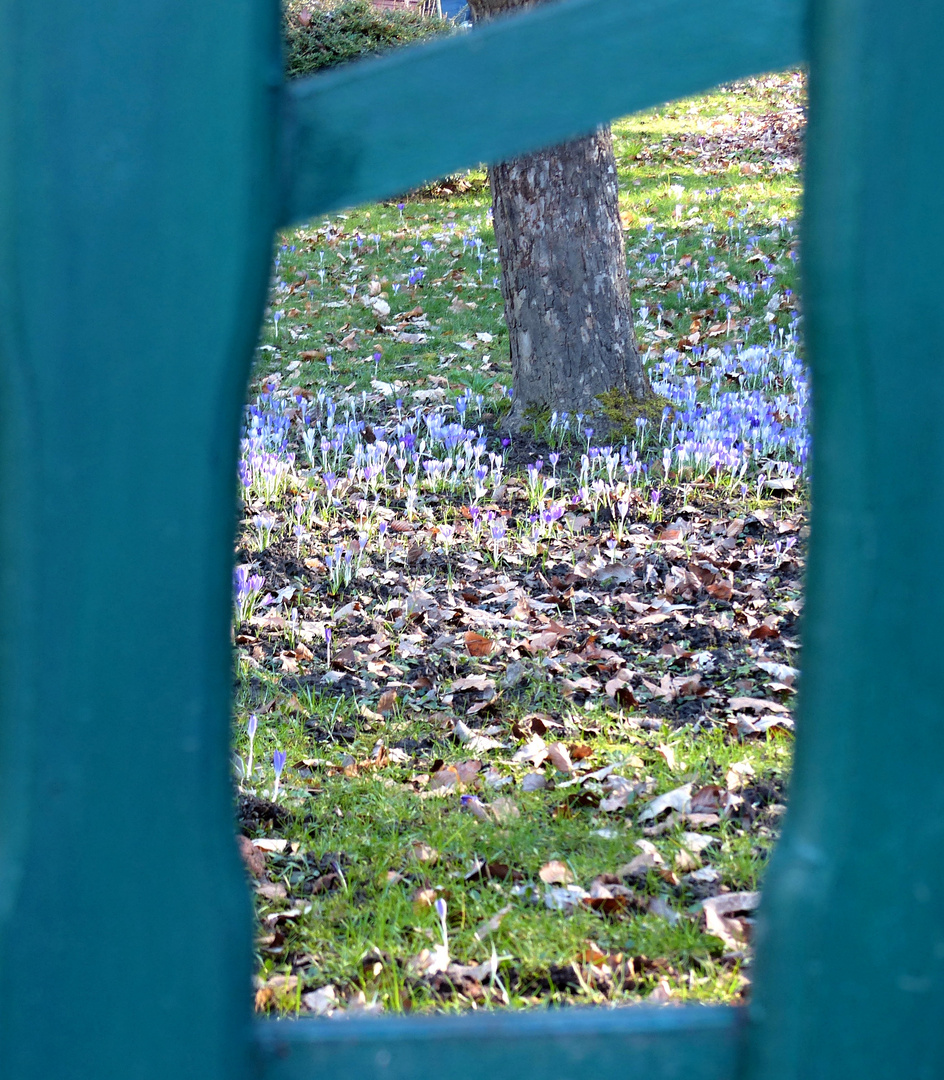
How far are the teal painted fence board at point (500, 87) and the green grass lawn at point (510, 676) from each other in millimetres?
1368

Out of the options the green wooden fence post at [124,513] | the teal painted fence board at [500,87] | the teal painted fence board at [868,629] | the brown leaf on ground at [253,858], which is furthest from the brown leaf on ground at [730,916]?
the teal painted fence board at [500,87]

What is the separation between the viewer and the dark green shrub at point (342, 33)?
525 inches

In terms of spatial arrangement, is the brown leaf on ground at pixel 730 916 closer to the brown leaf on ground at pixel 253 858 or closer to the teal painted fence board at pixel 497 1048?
the brown leaf on ground at pixel 253 858

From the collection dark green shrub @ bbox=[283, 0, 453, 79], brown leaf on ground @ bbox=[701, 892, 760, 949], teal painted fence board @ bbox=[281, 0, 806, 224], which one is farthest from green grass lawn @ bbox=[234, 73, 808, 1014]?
dark green shrub @ bbox=[283, 0, 453, 79]

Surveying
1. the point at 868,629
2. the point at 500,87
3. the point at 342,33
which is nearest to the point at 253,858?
the point at 868,629

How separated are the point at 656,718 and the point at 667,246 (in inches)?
259

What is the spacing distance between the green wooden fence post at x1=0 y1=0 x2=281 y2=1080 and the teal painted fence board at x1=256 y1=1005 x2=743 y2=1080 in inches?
2.0

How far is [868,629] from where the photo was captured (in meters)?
0.81

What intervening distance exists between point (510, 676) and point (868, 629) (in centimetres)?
224

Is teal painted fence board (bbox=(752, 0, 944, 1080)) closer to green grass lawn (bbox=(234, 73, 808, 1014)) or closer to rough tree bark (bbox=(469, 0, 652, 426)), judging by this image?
green grass lawn (bbox=(234, 73, 808, 1014))

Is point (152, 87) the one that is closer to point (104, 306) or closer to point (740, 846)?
point (104, 306)

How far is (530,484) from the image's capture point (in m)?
4.29

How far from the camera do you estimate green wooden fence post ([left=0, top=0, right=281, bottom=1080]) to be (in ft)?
2.46

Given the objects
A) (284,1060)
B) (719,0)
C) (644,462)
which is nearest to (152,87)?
(719,0)
